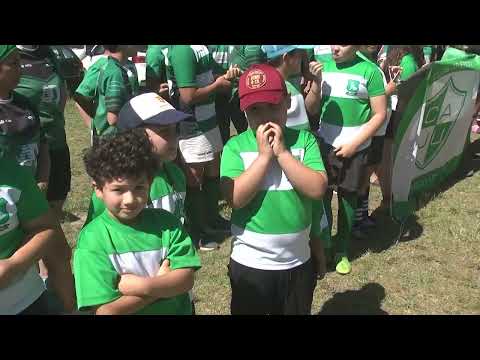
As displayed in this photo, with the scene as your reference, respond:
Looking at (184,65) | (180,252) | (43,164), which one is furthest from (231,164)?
(184,65)

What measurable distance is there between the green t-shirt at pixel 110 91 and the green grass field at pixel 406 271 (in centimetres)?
138

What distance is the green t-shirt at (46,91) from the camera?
3295mm

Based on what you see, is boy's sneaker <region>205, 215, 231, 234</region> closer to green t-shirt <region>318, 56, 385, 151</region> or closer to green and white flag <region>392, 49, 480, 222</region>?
green t-shirt <region>318, 56, 385, 151</region>

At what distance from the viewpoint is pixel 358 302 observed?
12.0 feet

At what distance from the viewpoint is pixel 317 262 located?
8.68ft

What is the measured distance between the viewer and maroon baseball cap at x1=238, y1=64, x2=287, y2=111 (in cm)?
225

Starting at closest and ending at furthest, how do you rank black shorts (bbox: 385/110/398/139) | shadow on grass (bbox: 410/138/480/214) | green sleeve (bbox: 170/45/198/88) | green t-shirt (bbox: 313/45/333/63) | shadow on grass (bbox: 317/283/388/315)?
shadow on grass (bbox: 317/283/388/315)
green sleeve (bbox: 170/45/198/88)
green t-shirt (bbox: 313/45/333/63)
black shorts (bbox: 385/110/398/139)
shadow on grass (bbox: 410/138/480/214)

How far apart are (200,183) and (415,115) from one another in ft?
6.30

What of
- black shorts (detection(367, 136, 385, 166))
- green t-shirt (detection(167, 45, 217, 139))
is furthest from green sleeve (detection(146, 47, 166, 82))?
black shorts (detection(367, 136, 385, 166))

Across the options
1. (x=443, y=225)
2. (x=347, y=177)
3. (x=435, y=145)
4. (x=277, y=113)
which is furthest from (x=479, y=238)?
(x=277, y=113)

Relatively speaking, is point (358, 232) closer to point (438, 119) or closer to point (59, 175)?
point (438, 119)

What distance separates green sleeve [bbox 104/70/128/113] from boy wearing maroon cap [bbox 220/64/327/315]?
4.39 ft

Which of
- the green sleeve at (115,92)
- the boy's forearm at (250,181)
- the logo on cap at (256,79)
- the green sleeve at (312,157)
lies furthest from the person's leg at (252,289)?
the green sleeve at (115,92)

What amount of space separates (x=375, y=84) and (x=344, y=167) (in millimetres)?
636
